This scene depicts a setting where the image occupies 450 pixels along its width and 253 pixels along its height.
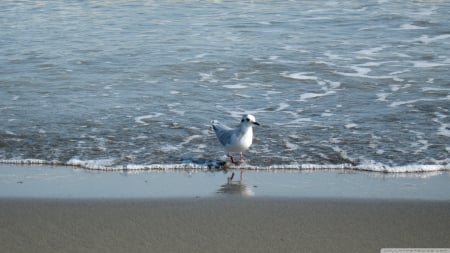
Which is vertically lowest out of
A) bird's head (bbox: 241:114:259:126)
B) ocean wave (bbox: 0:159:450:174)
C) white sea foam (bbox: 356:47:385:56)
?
ocean wave (bbox: 0:159:450:174)

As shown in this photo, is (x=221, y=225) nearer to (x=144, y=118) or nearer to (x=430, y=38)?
(x=144, y=118)

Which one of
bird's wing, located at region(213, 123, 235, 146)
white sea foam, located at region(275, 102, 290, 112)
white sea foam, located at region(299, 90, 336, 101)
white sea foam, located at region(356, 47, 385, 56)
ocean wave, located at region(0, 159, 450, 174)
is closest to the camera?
ocean wave, located at region(0, 159, 450, 174)

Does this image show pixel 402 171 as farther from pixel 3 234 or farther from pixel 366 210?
pixel 3 234

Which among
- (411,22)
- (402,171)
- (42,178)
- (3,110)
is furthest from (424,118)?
(411,22)

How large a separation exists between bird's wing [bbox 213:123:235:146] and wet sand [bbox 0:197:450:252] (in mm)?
1264

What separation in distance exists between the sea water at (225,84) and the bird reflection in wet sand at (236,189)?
480 millimetres

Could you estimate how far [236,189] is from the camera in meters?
6.79

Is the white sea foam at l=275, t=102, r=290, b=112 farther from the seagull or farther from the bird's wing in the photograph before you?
the seagull

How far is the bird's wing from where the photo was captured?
25.0 ft

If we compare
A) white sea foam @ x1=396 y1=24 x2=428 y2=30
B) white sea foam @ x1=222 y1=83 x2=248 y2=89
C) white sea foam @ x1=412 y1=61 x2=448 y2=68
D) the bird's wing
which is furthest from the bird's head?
white sea foam @ x1=396 y1=24 x2=428 y2=30

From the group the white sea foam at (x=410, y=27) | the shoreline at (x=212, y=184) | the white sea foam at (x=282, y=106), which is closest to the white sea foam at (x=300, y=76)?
the white sea foam at (x=282, y=106)

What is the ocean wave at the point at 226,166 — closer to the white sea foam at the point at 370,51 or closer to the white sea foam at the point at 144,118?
the white sea foam at the point at 144,118

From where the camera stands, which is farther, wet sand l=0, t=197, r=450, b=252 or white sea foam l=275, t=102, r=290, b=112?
white sea foam l=275, t=102, r=290, b=112

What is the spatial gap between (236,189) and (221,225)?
108 cm
